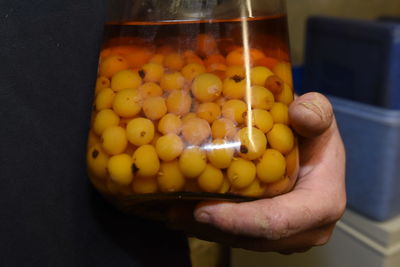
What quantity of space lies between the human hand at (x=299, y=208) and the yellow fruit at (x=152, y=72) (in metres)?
0.10

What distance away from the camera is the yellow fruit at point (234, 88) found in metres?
0.29

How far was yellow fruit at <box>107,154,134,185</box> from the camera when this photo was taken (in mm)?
283

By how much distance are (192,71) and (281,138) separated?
0.08 meters

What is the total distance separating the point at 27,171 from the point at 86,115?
0.07 m

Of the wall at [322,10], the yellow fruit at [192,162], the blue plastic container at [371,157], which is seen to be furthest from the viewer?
the wall at [322,10]

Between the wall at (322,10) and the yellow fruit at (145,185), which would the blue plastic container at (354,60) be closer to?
the wall at (322,10)

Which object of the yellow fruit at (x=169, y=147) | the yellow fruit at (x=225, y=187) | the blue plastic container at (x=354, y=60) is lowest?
the blue plastic container at (x=354, y=60)

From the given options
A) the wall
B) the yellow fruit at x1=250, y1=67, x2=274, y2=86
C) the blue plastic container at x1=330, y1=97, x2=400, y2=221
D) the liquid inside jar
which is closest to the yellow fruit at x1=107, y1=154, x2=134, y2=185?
the liquid inside jar

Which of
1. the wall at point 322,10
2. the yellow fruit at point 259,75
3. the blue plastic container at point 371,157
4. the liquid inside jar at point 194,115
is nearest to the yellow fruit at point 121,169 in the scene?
the liquid inside jar at point 194,115

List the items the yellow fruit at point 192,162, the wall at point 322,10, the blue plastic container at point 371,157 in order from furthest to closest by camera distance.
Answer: the wall at point 322,10
the blue plastic container at point 371,157
the yellow fruit at point 192,162

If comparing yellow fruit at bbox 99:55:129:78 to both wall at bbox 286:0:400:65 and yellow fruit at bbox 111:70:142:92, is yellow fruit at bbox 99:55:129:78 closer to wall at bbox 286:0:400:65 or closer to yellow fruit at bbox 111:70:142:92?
yellow fruit at bbox 111:70:142:92

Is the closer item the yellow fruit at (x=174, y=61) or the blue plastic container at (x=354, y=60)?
the yellow fruit at (x=174, y=61)

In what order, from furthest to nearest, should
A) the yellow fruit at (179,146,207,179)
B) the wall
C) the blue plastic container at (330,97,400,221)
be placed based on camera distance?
the wall → the blue plastic container at (330,97,400,221) → the yellow fruit at (179,146,207,179)

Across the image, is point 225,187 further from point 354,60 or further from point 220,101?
point 354,60
